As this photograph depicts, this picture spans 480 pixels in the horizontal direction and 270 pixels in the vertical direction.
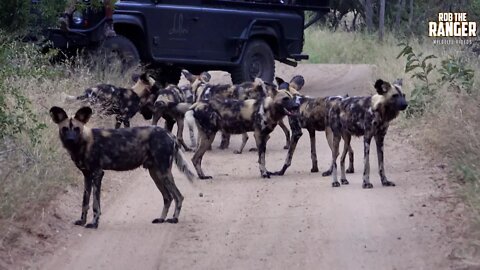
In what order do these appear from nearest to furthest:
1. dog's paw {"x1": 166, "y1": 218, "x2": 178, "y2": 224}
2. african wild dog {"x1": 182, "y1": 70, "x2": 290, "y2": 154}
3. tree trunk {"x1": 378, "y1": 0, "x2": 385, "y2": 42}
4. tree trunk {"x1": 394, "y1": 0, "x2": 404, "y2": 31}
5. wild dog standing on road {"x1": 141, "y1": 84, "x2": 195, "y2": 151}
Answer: dog's paw {"x1": 166, "y1": 218, "x2": 178, "y2": 224} < wild dog standing on road {"x1": 141, "y1": 84, "x2": 195, "y2": 151} < african wild dog {"x1": 182, "y1": 70, "x2": 290, "y2": 154} < tree trunk {"x1": 378, "y1": 0, "x2": 385, "y2": 42} < tree trunk {"x1": 394, "y1": 0, "x2": 404, "y2": 31}

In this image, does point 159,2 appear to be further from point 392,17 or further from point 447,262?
point 392,17

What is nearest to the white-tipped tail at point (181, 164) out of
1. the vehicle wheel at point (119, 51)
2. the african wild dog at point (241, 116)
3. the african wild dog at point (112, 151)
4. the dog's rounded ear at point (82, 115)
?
the african wild dog at point (112, 151)

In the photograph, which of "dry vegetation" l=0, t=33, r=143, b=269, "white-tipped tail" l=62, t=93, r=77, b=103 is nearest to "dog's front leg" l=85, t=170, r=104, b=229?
"dry vegetation" l=0, t=33, r=143, b=269

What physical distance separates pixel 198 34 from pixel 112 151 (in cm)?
932

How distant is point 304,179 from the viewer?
35.9 ft

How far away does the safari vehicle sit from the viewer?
52.5ft

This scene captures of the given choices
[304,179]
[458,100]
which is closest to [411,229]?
[304,179]

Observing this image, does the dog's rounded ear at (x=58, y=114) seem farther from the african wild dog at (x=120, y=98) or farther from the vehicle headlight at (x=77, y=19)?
the vehicle headlight at (x=77, y=19)

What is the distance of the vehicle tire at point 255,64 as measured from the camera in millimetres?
18828

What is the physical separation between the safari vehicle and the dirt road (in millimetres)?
4924

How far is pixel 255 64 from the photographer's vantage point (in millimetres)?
19203

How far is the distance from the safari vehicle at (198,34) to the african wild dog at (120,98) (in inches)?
110

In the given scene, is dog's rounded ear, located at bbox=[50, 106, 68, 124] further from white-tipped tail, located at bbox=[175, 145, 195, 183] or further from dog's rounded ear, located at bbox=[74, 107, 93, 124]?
white-tipped tail, located at bbox=[175, 145, 195, 183]

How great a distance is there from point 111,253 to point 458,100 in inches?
256
